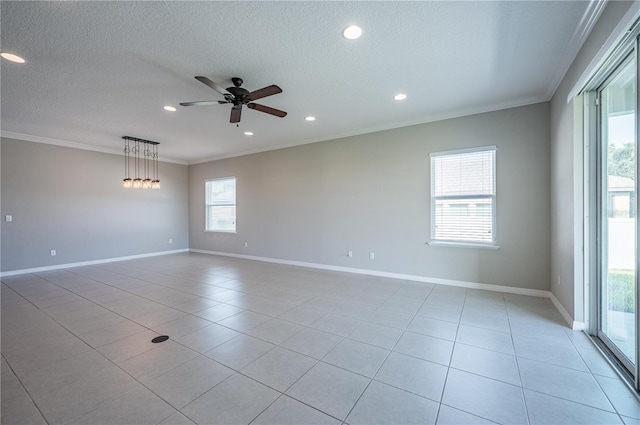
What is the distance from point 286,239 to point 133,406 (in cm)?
474

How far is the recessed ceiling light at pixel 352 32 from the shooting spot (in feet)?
7.77

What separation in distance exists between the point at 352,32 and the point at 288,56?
733 mm

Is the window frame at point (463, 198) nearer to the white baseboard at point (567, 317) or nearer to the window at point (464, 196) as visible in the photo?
the window at point (464, 196)

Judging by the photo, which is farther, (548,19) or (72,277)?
(72,277)

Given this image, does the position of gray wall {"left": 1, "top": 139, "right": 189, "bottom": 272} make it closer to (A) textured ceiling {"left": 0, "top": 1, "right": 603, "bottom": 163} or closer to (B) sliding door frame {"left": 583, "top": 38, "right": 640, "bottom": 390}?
(A) textured ceiling {"left": 0, "top": 1, "right": 603, "bottom": 163}

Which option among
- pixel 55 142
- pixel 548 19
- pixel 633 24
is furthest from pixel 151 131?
pixel 633 24

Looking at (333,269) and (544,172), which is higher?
(544,172)

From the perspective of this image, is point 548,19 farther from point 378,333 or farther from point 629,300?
point 378,333

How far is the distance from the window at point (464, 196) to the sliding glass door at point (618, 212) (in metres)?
1.57

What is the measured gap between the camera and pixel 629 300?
2.18 m

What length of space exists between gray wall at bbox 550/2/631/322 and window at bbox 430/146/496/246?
820 millimetres

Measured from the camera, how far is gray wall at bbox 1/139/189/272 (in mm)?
5469

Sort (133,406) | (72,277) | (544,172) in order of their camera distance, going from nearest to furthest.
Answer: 1. (133,406)
2. (544,172)
3. (72,277)

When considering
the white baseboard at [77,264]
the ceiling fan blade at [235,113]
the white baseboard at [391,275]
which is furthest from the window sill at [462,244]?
the white baseboard at [77,264]
